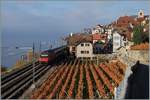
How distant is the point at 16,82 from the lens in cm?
2830

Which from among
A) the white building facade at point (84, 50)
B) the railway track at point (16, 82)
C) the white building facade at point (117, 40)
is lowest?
the railway track at point (16, 82)

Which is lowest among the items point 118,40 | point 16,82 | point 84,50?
point 16,82

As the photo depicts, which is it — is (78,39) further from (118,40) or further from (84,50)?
(84,50)

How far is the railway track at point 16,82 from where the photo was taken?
23.6 meters

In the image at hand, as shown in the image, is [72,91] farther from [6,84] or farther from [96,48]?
[96,48]

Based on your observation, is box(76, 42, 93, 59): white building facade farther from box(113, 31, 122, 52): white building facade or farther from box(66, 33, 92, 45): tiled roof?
box(113, 31, 122, 52): white building facade

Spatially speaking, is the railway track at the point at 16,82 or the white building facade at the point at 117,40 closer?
the railway track at the point at 16,82

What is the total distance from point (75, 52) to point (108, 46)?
14.1 meters

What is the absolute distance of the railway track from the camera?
77.3 ft

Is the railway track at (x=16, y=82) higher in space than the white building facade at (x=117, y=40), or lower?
lower

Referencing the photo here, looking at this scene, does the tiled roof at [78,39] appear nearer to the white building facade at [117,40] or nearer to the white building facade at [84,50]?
the white building facade at [117,40]

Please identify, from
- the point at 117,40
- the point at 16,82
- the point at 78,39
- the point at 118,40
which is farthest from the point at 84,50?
the point at 16,82

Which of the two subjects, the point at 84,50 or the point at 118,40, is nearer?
the point at 84,50

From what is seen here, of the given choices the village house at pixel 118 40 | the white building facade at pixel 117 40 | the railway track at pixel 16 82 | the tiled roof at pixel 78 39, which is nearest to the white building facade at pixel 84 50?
the tiled roof at pixel 78 39
